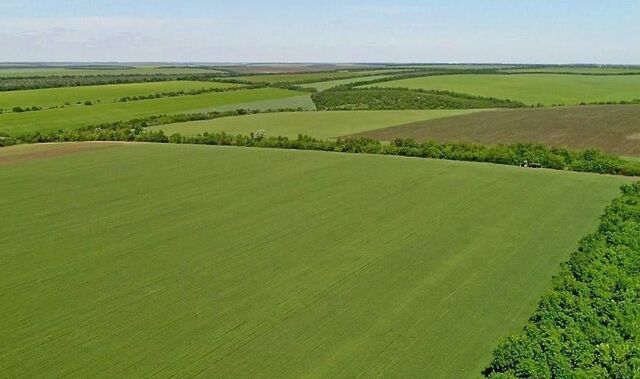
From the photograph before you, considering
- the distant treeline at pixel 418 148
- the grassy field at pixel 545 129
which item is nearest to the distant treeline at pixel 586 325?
the distant treeline at pixel 418 148

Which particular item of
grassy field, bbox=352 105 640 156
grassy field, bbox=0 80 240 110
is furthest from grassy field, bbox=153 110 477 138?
grassy field, bbox=0 80 240 110

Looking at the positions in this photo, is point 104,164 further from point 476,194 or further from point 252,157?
point 476,194

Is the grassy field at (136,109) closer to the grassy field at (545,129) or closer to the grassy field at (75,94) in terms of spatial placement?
the grassy field at (75,94)

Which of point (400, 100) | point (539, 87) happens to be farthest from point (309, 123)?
point (539, 87)

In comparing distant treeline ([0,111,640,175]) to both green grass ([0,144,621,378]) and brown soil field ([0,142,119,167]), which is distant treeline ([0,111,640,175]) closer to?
green grass ([0,144,621,378])

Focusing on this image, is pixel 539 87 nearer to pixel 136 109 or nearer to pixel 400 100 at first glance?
pixel 400 100

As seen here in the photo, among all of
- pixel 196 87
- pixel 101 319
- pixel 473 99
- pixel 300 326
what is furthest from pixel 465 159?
pixel 196 87
